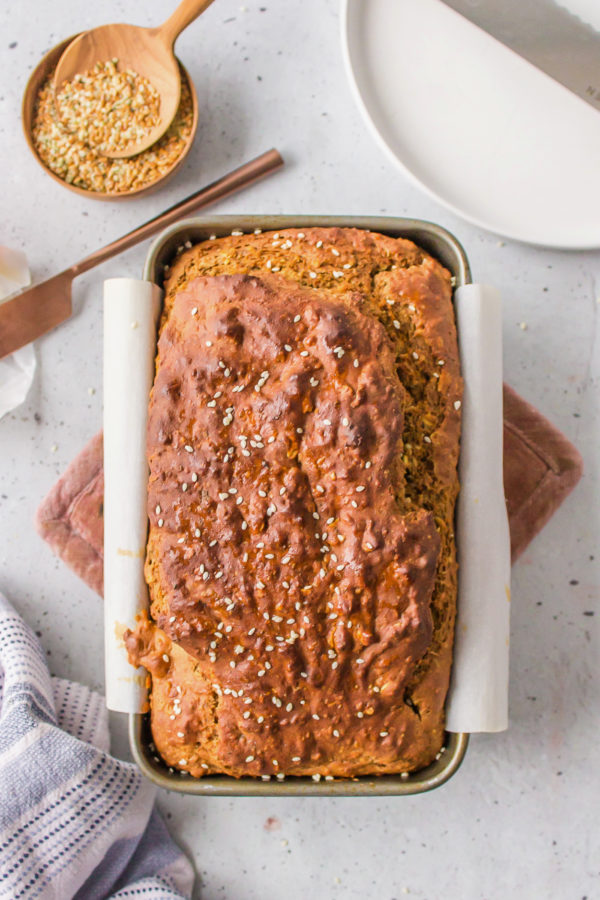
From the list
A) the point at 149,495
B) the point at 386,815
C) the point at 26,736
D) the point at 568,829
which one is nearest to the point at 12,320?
the point at 149,495

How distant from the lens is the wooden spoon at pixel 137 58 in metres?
2.69

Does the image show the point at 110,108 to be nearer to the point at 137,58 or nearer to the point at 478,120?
the point at 137,58

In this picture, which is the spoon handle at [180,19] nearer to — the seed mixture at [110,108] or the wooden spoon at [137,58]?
the wooden spoon at [137,58]

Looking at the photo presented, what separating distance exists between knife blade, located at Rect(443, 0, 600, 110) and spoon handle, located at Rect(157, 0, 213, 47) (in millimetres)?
805

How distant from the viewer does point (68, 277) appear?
9.12ft

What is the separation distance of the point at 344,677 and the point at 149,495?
705 millimetres

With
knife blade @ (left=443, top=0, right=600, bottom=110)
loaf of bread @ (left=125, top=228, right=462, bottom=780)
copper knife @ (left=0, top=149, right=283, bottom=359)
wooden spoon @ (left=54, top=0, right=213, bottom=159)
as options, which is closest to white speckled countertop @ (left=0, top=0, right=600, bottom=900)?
copper knife @ (left=0, top=149, right=283, bottom=359)

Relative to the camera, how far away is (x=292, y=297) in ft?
6.84

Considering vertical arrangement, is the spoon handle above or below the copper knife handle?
above

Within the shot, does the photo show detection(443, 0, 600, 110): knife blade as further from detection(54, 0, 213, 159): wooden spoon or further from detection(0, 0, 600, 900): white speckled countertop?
detection(54, 0, 213, 159): wooden spoon

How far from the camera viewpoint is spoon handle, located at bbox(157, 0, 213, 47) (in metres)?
2.63

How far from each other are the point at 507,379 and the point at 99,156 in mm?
1611

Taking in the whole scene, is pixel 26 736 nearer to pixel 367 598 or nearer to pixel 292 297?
pixel 367 598

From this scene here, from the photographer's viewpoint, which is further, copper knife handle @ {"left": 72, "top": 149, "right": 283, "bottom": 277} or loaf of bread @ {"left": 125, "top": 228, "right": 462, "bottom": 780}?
copper knife handle @ {"left": 72, "top": 149, "right": 283, "bottom": 277}
